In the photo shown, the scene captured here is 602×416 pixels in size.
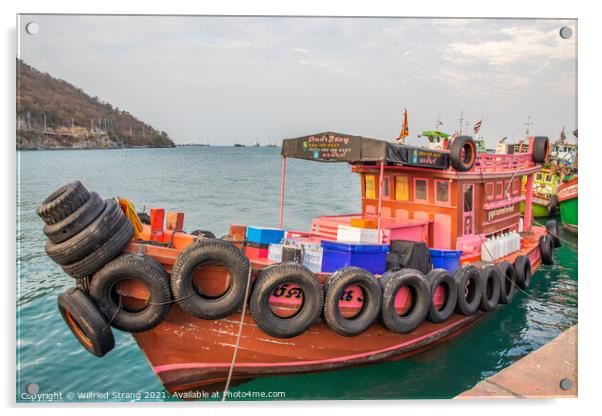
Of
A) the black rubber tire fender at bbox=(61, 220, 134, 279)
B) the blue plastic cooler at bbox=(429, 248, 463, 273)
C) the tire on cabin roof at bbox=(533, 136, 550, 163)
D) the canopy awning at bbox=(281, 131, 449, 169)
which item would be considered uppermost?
the tire on cabin roof at bbox=(533, 136, 550, 163)

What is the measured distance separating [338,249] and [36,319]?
20.8 feet

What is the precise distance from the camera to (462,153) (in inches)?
322

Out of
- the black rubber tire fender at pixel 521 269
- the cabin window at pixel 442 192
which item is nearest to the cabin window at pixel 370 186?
the cabin window at pixel 442 192

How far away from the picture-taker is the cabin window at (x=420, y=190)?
8930mm

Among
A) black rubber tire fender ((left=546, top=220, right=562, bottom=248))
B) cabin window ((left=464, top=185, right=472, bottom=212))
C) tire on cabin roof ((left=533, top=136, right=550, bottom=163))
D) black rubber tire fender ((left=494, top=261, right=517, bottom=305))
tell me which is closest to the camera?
black rubber tire fender ((left=494, top=261, right=517, bottom=305))

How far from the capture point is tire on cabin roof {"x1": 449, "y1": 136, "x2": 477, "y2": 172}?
805 centimetres

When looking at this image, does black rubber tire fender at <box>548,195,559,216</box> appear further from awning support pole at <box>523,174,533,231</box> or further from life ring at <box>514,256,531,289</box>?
life ring at <box>514,256,531,289</box>

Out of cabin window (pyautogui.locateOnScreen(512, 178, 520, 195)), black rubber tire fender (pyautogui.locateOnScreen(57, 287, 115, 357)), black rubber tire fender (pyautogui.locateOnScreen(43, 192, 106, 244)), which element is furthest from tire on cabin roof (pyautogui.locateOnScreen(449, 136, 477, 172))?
black rubber tire fender (pyautogui.locateOnScreen(57, 287, 115, 357))

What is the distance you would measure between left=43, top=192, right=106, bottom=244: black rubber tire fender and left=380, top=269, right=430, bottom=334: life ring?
365 centimetres

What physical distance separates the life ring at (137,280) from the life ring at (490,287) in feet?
16.2

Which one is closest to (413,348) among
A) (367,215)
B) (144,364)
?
(367,215)

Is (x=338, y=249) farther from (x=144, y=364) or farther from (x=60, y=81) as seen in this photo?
(x=60, y=81)

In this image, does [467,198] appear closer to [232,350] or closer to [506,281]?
[506,281]

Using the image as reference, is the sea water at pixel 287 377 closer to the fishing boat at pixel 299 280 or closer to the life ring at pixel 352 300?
the fishing boat at pixel 299 280
